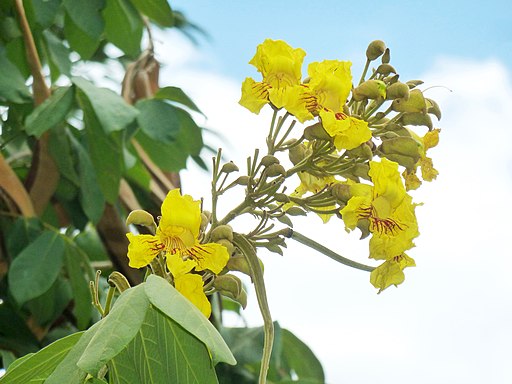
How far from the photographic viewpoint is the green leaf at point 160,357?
681 millimetres

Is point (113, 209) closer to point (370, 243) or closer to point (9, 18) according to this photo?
point (9, 18)

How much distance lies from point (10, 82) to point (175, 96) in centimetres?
28

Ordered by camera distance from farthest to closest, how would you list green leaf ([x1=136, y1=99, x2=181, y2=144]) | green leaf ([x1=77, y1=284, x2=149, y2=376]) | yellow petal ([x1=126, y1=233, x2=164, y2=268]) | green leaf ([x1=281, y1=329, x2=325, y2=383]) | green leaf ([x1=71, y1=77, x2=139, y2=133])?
green leaf ([x1=281, y1=329, x2=325, y2=383])
green leaf ([x1=136, y1=99, x2=181, y2=144])
green leaf ([x1=71, y1=77, x2=139, y2=133])
yellow petal ([x1=126, y1=233, x2=164, y2=268])
green leaf ([x1=77, y1=284, x2=149, y2=376])

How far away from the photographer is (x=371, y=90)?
0.74 metres

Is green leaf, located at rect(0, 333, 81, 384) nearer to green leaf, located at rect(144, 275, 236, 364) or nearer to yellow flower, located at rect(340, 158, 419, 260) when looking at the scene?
green leaf, located at rect(144, 275, 236, 364)

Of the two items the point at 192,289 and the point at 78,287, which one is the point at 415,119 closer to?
the point at 192,289

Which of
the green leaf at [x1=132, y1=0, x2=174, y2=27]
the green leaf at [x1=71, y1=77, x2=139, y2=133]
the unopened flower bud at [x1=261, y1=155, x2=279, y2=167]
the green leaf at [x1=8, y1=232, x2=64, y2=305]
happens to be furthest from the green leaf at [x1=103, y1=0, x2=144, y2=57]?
the unopened flower bud at [x1=261, y1=155, x2=279, y2=167]

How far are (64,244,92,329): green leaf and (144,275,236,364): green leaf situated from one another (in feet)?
3.18

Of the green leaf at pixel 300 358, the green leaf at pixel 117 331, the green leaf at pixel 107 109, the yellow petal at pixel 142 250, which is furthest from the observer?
the green leaf at pixel 300 358

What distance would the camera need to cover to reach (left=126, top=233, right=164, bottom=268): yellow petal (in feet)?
A: 2.31

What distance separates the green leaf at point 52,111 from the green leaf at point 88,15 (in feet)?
0.32

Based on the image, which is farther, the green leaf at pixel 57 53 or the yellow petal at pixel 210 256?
the green leaf at pixel 57 53

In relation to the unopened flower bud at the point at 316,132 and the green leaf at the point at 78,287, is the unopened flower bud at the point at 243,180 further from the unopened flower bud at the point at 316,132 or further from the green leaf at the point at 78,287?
the green leaf at the point at 78,287

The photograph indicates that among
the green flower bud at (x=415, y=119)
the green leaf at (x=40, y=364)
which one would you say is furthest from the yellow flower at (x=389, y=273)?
the green leaf at (x=40, y=364)
